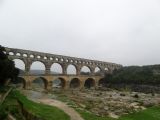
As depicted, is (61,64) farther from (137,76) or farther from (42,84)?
(42,84)

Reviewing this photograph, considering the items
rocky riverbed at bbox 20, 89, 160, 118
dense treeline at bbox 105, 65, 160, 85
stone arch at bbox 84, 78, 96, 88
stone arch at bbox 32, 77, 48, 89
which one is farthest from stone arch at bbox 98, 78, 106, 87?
rocky riverbed at bbox 20, 89, 160, 118

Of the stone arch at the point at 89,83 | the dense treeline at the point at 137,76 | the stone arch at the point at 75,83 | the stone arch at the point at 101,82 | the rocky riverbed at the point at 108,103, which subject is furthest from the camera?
the stone arch at the point at 101,82

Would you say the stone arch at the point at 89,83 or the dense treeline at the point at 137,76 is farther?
the stone arch at the point at 89,83

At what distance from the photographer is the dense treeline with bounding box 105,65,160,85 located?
10281cm

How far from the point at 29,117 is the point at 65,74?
70.8 metres

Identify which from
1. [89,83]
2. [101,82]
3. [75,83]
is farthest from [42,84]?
[75,83]

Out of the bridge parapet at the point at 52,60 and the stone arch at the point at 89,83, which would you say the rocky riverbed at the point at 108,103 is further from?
the stone arch at the point at 89,83

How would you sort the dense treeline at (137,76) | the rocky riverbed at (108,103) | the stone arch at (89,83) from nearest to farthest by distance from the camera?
the rocky riverbed at (108,103), the dense treeline at (137,76), the stone arch at (89,83)

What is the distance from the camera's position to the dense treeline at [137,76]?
10281cm

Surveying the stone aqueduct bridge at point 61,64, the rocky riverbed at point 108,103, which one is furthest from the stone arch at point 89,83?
the rocky riverbed at point 108,103

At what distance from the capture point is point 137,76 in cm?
10981

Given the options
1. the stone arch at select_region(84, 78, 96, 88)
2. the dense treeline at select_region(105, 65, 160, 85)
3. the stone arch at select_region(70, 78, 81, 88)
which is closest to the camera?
the dense treeline at select_region(105, 65, 160, 85)

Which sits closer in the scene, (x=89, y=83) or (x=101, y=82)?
(x=89, y=83)

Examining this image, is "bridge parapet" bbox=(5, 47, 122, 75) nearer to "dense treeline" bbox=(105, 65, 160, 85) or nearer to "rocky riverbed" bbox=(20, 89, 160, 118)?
"dense treeline" bbox=(105, 65, 160, 85)
